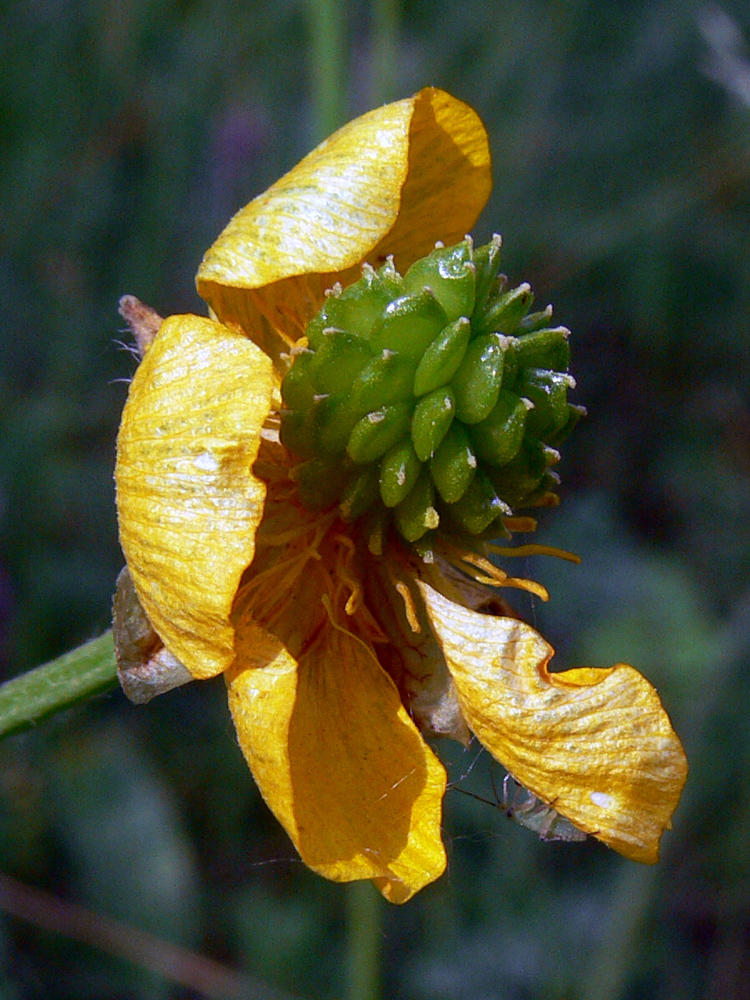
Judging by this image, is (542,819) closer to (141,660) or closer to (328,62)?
(141,660)

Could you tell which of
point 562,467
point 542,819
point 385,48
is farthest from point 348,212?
point 562,467

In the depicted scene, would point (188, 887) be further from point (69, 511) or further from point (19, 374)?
point (19, 374)

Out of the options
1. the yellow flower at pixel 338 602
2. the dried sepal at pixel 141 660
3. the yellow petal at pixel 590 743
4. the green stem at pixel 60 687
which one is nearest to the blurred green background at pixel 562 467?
the yellow flower at pixel 338 602

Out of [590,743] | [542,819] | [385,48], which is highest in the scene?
[385,48]

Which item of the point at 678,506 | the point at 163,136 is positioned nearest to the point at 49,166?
the point at 163,136

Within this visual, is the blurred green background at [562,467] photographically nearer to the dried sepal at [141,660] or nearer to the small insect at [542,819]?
the small insect at [542,819]

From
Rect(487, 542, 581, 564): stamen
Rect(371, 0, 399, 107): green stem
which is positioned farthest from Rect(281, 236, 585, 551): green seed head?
Rect(371, 0, 399, 107): green stem

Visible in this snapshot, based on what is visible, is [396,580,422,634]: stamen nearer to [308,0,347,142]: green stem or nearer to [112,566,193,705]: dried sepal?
[112,566,193,705]: dried sepal
